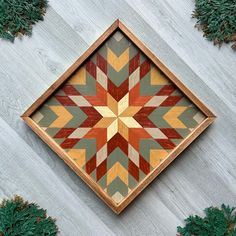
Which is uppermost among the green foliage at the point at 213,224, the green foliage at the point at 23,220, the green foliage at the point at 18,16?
the green foliage at the point at 18,16

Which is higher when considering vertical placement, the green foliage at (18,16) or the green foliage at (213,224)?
the green foliage at (18,16)

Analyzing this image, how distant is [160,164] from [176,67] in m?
0.35

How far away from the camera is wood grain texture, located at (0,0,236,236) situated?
52.4 inches

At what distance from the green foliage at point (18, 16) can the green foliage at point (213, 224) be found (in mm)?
886

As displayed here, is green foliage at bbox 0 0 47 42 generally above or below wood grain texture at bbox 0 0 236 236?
above

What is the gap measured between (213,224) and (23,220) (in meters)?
0.67

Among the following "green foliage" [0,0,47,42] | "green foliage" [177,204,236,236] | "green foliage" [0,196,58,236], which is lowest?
"green foliage" [177,204,236,236]

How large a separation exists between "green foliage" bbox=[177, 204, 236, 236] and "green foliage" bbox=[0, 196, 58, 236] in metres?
0.47

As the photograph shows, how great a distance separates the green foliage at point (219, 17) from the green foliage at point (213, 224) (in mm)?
581

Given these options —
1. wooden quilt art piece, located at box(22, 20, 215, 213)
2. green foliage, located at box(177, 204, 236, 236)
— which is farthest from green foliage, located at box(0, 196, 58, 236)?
green foliage, located at box(177, 204, 236, 236)

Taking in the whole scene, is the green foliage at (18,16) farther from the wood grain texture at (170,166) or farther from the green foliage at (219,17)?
the green foliage at (219,17)


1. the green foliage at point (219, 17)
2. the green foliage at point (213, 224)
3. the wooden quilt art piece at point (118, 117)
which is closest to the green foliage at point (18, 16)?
the wooden quilt art piece at point (118, 117)

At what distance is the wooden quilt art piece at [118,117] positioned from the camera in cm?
132

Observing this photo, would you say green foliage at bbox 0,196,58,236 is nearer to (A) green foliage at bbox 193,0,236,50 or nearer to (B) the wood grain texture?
(B) the wood grain texture
